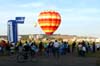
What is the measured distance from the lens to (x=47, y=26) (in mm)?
56688

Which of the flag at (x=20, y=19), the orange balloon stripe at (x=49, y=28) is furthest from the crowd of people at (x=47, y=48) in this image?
the orange balloon stripe at (x=49, y=28)

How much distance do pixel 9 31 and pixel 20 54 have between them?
904 inches

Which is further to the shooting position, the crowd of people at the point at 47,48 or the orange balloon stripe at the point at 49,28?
the orange balloon stripe at the point at 49,28

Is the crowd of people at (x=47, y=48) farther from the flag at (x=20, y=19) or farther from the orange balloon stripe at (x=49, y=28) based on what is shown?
the orange balloon stripe at (x=49, y=28)

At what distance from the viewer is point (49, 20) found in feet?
184

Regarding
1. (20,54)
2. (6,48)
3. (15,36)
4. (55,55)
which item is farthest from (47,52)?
(15,36)

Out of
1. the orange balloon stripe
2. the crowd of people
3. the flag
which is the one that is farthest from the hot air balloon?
the crowd of people

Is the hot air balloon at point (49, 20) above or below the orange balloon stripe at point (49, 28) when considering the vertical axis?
above

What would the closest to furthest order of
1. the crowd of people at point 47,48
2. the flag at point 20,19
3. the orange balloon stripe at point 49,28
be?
the crowd of people at point 47,48 < the flag at point 20,19 < the orange balloon stripe at point 49,28

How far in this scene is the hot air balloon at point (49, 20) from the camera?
55.6m

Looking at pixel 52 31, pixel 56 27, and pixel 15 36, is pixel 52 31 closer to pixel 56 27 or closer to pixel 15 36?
pixel 56 27

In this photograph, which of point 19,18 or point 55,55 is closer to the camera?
point 55,55

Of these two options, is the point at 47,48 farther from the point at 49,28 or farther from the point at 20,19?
the point at 49,28

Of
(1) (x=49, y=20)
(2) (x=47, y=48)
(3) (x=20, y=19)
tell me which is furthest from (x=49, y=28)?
(2) (x=47, y=48)
